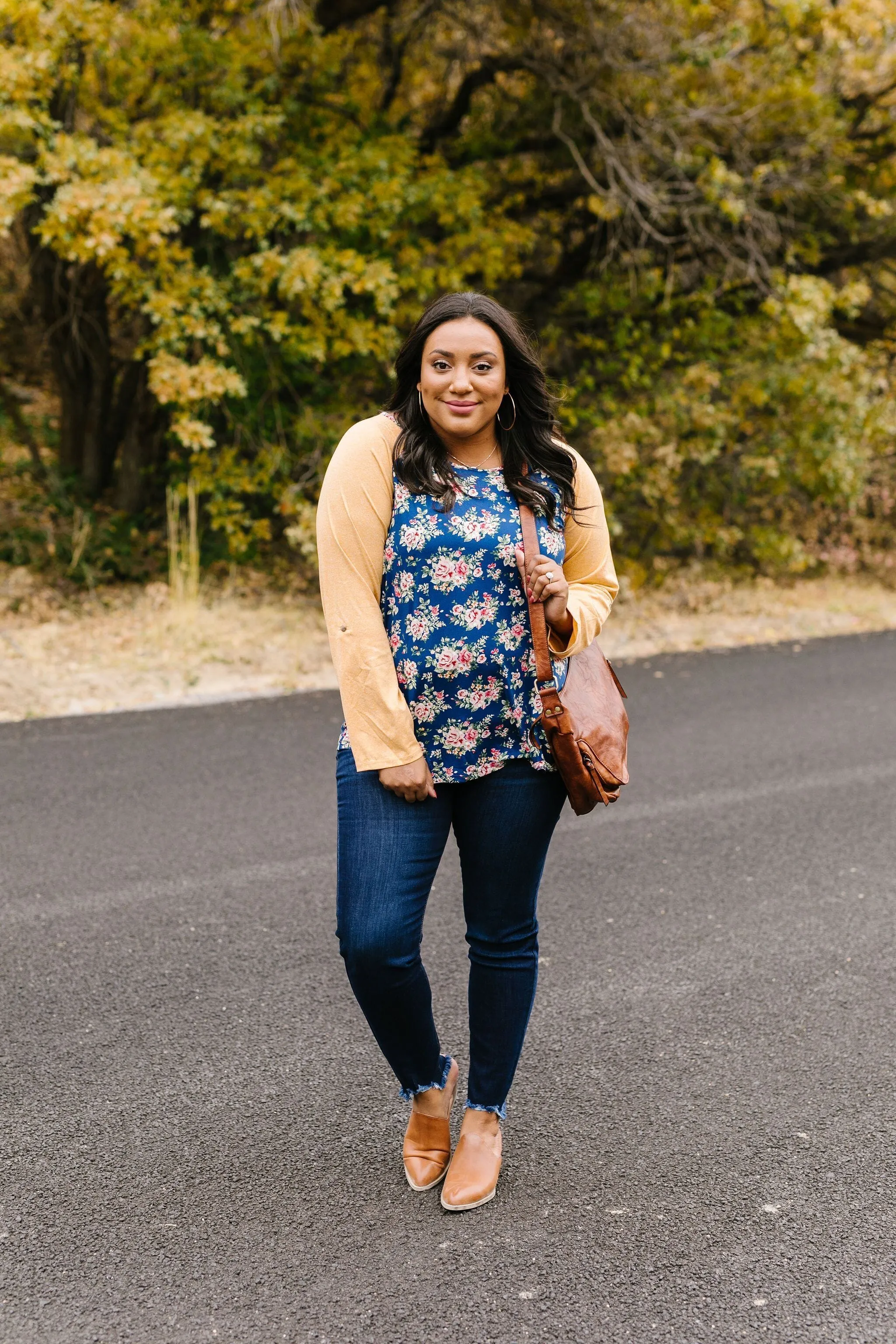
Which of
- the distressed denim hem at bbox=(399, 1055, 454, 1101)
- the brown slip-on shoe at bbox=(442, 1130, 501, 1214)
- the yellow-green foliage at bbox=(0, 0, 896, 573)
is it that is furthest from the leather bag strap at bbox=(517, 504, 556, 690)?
the yellow-green foliage at bbox=(0, 0, 896, 573)

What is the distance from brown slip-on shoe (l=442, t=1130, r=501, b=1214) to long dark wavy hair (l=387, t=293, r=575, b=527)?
4.44 feet

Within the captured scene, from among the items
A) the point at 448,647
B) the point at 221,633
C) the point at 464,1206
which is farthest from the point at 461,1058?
the point at 221,633

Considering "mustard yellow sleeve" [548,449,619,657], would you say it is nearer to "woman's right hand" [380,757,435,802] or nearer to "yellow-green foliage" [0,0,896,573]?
"woman's right hand" [380,757,435,802]

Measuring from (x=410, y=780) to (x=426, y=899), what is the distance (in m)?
0.32

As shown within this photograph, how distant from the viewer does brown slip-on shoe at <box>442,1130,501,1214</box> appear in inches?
101

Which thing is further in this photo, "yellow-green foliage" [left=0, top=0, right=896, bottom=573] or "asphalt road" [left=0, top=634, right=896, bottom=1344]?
"yellow-green foliage" [left=0, top=0, right=896, bottom=573]

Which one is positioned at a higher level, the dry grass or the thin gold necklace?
the thin gold necklace

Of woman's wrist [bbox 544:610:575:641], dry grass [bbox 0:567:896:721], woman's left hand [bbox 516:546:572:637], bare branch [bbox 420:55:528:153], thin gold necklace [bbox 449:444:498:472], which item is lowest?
dry grass [bbox 0:567:896:721]

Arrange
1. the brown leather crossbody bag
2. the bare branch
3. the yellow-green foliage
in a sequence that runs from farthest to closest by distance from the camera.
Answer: the bare branch
the yellow-green foliage
the brown leather crossbody bag

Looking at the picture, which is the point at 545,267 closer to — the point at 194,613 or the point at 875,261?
the point at 875,261

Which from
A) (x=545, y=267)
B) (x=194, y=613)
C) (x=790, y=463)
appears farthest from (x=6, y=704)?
(x=790, y=463)

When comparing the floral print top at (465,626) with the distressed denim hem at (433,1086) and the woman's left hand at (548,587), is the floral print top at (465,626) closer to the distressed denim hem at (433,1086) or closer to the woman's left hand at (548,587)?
the woman's left hand at (548,587)

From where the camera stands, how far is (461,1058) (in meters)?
3.21

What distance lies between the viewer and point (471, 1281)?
92.4 inches
